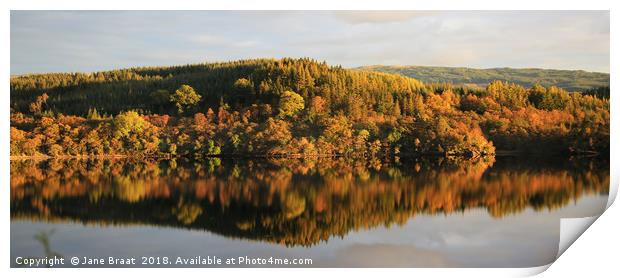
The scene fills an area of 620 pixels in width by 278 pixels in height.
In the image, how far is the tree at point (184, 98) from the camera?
42.9 feet

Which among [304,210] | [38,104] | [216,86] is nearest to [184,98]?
[216,86]

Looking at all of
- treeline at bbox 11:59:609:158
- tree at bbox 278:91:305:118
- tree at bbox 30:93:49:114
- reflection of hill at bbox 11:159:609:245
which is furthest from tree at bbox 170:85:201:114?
tree at bbox 30:93:49:114

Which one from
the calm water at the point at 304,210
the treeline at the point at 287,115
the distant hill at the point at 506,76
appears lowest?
the calm water at the point at 304,210

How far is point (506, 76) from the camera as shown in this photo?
12031mm

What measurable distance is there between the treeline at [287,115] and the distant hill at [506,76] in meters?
0.32

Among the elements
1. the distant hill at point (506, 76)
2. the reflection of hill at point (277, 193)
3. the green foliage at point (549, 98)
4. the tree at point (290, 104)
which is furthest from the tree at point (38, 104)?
the green foliage at point (549, 98)

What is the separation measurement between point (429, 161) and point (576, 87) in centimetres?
409

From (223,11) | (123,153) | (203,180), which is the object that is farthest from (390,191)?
(123,153)

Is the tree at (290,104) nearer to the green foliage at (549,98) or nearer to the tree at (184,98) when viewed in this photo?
the tree at (184,98)

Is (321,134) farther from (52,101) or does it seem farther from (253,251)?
(253,251)

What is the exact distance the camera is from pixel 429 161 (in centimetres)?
1405

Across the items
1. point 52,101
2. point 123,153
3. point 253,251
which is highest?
point 52,101

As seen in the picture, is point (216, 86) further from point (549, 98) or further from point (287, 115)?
point (549, 98)

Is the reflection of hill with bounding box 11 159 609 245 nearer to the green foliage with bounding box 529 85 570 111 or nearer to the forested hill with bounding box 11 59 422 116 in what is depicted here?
the forested hill with bounding box 11 59 422 116
